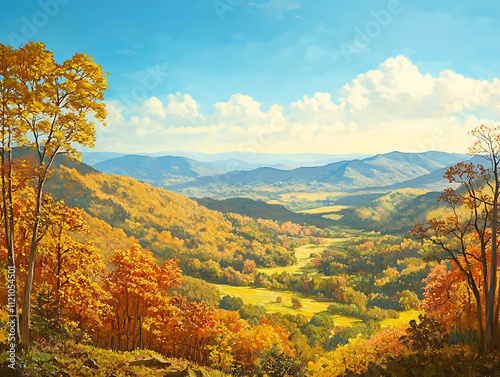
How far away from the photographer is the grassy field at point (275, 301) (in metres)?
56.9

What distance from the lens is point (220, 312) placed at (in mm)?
37125

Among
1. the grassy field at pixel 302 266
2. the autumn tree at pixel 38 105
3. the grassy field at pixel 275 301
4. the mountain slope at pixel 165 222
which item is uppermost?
the autumn tree at pixel 38 105

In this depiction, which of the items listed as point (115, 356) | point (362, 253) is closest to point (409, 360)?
point (115, 356)

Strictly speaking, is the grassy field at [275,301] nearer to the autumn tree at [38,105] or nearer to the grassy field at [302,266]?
the grassy field at [302,266]

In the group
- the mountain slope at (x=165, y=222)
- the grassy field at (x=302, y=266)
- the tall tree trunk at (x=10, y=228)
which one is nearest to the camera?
the tall tree trunk at (x=10, y=228)

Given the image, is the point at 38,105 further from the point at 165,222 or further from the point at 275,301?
the point at 165,222

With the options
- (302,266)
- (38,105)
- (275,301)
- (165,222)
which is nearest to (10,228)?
(38,105)

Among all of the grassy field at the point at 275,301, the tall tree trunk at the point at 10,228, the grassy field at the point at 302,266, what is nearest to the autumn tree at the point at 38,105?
the tall tree trunk at the point at 10,228

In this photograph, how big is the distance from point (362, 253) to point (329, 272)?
18808 millimetres

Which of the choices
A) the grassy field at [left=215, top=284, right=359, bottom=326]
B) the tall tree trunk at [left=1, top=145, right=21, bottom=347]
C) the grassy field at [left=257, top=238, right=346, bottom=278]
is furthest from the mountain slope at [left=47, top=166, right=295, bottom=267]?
the tall tree trunk at [left=1, top=145, right=21, bottom=347]

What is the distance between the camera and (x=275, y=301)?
65.4 metres

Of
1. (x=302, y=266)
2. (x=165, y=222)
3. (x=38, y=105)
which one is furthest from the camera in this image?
(x=302, y=266)

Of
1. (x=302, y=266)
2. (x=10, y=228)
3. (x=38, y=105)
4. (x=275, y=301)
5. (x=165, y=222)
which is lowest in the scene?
(x=302, y=266)

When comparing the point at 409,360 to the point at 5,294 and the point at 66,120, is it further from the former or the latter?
the point at 5,294
